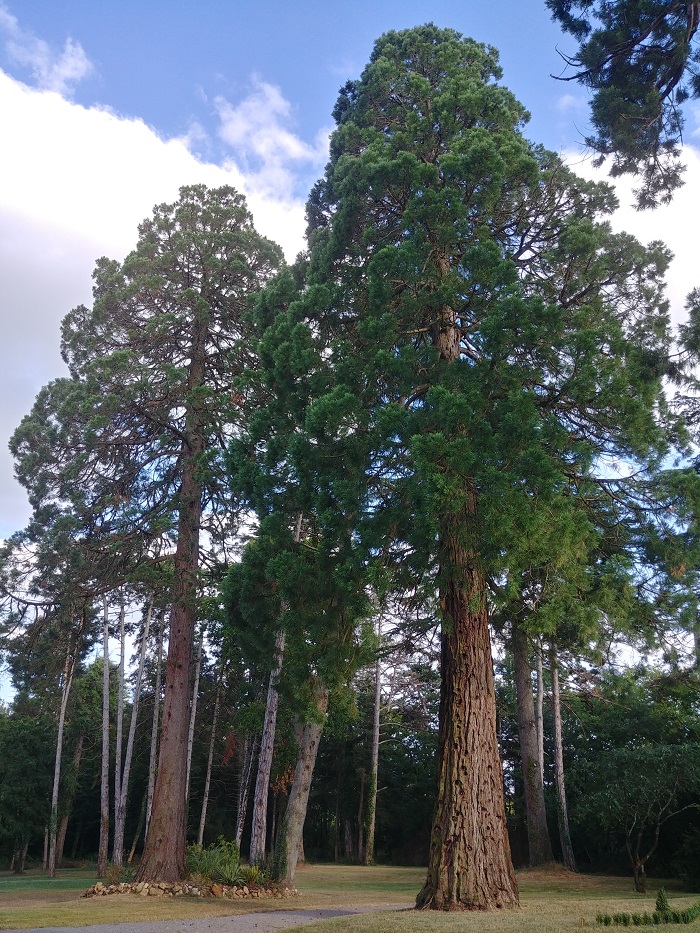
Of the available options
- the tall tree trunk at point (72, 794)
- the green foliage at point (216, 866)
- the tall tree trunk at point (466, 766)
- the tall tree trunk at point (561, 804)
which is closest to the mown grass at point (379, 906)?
the tall tree trunk at point (466, 766)

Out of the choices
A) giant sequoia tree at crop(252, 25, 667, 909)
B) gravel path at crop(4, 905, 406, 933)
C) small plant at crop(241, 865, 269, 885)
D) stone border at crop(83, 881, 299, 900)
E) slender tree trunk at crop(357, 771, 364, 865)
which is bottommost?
slender tree trunk at crop(357, 771, 364, 865)

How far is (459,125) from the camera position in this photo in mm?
10727

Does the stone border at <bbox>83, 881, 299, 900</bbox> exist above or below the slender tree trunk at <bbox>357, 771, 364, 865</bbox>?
above

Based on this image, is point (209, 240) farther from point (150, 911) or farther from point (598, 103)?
point (150, 911)

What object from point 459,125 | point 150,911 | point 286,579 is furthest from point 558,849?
point 459,125

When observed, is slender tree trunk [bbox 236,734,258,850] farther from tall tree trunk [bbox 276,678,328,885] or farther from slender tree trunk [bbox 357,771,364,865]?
tall tree trunk [bbox 276,678,328,885]

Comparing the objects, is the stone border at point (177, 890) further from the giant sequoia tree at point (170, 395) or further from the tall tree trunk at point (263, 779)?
the tall tree trunk at point (263, 779)

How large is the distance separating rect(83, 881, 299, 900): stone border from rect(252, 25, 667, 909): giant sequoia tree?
6152 mm

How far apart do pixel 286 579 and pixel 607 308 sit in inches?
235

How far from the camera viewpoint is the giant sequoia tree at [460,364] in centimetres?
764

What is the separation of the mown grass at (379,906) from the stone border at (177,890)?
1.14 ft

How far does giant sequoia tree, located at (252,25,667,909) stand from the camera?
7641 millimetres

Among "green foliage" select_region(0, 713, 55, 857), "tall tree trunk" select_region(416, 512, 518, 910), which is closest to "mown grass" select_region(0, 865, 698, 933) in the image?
"tall tree trunk" select_region(416, 512, 518, 910)

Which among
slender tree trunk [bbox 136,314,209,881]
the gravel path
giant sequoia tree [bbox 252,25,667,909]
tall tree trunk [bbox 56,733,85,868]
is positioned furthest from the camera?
tall tree trunk [bbox 56,733,85,868]
